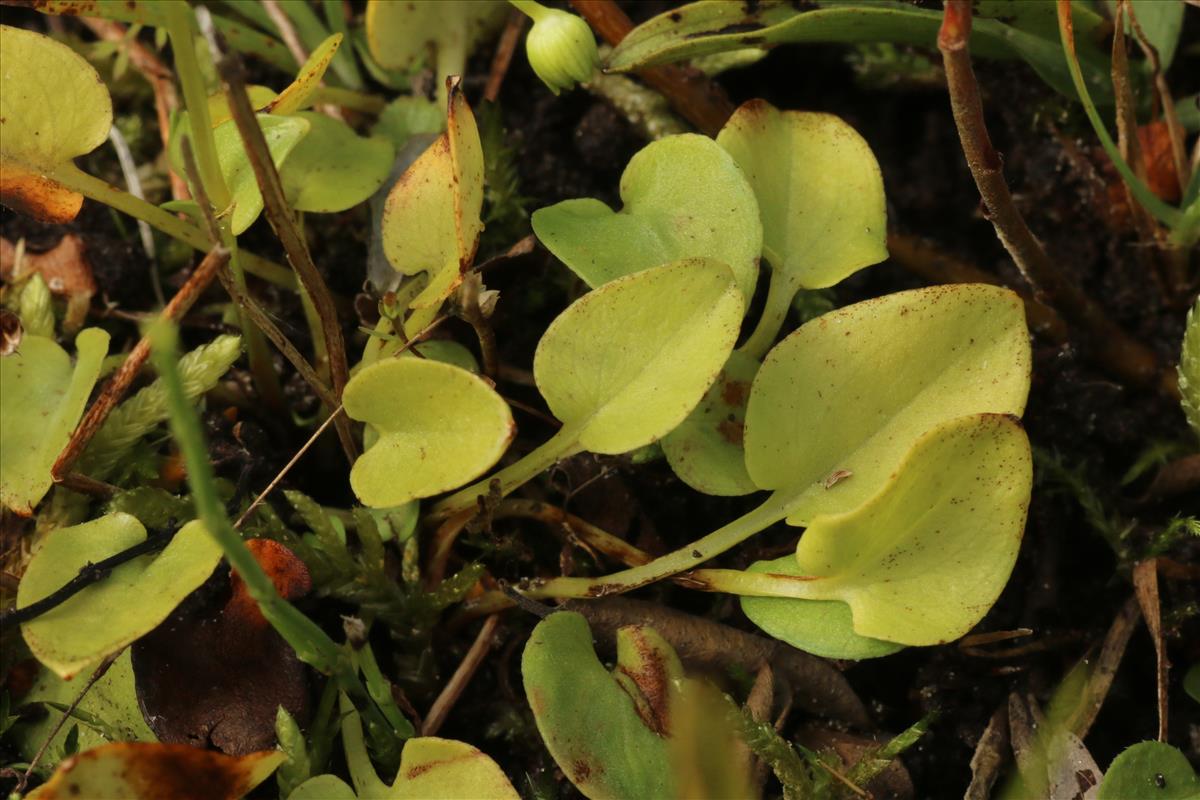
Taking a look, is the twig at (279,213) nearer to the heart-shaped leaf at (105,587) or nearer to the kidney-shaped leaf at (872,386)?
the heart-shaped leaf at (105,587)

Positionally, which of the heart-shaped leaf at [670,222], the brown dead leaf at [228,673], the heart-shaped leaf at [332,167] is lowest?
the brown dead leaf at [228,673]

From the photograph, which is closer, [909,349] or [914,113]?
[909,349]

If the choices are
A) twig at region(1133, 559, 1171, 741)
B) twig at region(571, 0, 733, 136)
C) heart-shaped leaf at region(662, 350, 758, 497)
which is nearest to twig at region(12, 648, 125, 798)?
heart-shaped leaf at region(662, 350, 758, 497)

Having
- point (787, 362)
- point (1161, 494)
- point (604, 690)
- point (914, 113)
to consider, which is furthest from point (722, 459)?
point (914, 113)

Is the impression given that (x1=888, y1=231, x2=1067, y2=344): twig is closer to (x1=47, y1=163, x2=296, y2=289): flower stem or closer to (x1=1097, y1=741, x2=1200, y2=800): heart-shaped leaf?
A: (x1=1097, y1=741, x2=1200, y2=800): heart-shaped leaf

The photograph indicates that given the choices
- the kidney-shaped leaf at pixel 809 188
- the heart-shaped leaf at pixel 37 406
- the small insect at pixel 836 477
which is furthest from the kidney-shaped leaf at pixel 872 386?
the heart-shaped leaf at pixel 37 406

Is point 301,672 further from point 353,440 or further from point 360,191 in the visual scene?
point 360,191

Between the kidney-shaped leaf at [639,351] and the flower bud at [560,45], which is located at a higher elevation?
the flower bud at [560,45]
